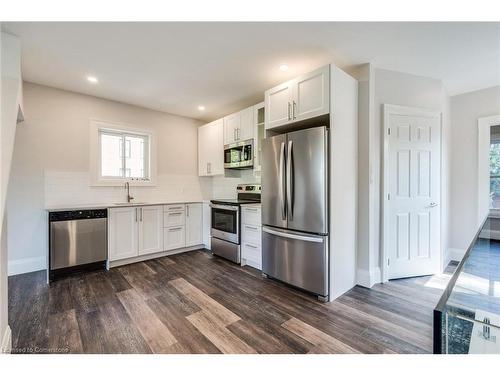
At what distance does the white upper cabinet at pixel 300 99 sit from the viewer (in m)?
2.38

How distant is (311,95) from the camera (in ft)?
8.20

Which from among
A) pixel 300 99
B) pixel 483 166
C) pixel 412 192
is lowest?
pixel 412 192

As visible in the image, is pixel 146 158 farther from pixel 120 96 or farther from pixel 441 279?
pixel 441 279

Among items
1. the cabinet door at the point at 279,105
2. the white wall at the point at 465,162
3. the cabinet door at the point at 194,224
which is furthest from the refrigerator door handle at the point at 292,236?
the white wall at the point at 465,162

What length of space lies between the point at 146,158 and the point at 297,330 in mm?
3704

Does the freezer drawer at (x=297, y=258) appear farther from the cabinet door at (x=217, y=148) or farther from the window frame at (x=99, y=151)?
the window frame at (x=99, y=151)

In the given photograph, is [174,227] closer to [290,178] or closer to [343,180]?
[290,178]

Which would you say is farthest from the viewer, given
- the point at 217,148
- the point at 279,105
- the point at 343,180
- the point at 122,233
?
the point at 217,148

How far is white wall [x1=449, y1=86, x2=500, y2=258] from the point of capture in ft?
11.4

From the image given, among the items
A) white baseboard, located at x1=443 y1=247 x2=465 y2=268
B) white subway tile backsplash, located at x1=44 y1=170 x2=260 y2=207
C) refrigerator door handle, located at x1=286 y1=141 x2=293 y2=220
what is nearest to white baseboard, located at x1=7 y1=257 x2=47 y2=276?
white subway tile backsplash, located at x1=44 y1=170 x2=260 y2=207

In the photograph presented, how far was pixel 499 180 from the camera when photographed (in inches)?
161

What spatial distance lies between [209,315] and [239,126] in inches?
111

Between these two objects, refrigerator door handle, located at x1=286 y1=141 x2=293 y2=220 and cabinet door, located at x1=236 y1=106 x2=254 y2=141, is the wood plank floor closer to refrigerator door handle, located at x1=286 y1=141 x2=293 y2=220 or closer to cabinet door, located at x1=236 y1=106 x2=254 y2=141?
refrigerator door handle, located at x1=286 y1=141 x2=293 y2=220

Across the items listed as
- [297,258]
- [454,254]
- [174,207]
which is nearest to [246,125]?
[174,207]
